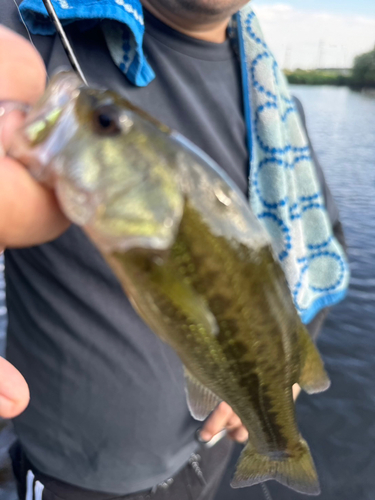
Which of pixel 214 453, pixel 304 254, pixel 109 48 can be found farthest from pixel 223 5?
pixel 214 453

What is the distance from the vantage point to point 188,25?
1.29 metres

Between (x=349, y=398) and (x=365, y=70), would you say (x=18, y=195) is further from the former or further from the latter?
(x=365, y=70)

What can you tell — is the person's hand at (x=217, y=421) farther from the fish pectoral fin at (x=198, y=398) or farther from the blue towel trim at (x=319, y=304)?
the blue towel trim at (x=319, y=304)

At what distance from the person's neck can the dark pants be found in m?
1.69

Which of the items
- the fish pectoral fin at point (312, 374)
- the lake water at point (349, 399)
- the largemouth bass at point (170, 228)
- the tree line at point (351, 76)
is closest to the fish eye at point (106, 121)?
the largemouth bass at point (170, 228)

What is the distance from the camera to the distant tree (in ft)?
115

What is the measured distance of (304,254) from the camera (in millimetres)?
1605

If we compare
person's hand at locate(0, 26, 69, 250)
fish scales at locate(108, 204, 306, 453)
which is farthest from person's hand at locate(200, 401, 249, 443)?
person's hand at locate(0, 26, 69, 250)

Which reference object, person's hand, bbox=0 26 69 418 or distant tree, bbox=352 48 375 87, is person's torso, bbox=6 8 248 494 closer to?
person's hand, bbox=0 26 69 418

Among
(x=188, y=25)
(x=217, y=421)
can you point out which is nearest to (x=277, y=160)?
(x=188, y=25)

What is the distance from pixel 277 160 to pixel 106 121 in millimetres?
917

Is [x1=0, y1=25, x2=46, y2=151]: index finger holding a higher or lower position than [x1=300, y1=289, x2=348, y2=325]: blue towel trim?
higher

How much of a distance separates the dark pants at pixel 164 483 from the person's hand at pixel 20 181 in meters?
1.09

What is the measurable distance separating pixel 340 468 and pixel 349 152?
9.66 m
